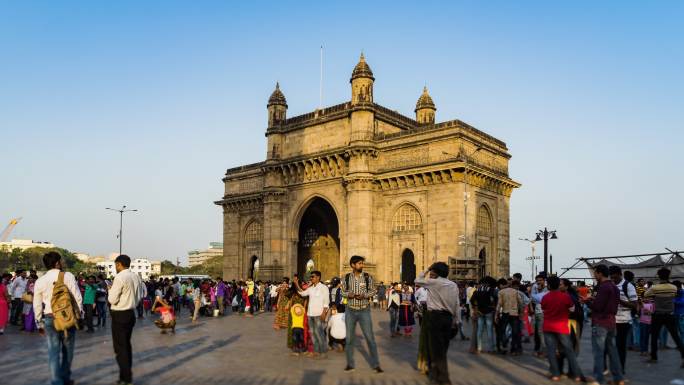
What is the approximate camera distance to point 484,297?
13.3 meters

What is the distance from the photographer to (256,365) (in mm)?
10797

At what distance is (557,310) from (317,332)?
504 centimetres

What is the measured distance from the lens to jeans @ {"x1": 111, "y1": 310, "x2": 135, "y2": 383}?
8.38 m

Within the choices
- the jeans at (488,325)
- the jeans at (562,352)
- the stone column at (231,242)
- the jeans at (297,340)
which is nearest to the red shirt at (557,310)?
the jeans at (562,352)

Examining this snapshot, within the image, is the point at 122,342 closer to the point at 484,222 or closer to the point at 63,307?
the point at 63,307

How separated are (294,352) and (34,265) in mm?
128172

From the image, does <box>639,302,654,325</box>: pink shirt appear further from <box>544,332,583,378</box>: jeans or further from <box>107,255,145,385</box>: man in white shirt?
<box>107,255,145,385</box>: man in white shirt

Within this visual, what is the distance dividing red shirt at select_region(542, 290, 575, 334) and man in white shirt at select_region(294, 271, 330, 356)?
4.51 m

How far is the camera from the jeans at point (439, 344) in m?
8.66

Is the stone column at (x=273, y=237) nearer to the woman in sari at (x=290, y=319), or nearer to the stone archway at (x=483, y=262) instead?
the stone archway at (x=483, y=262)

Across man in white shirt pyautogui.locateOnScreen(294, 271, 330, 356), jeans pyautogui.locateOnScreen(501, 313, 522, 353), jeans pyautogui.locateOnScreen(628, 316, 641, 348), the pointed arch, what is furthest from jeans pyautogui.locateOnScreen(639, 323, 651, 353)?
the pointed arch

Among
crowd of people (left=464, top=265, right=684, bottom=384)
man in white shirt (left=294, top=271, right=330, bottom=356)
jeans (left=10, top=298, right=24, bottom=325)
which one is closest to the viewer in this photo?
crowd of people (left=464, top=265, right=684, bottom=384)

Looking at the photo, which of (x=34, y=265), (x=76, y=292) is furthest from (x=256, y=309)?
(x=34, y=265)

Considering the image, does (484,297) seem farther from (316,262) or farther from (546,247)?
(316,262)
